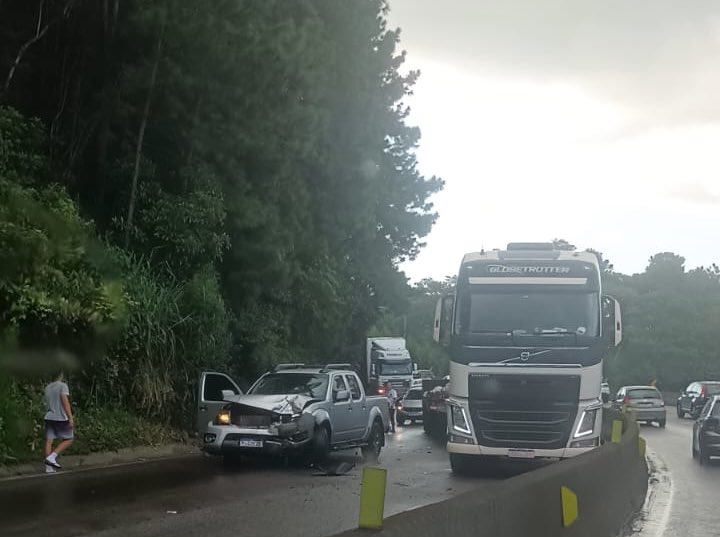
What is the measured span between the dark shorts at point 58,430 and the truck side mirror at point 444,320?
20.1ft

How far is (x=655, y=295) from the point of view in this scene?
80.2 m

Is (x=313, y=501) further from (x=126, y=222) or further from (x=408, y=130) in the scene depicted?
(x=408, y=130)

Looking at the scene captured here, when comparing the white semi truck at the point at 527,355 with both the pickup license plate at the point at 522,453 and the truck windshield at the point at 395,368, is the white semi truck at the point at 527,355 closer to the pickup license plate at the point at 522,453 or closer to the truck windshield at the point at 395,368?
the pickup license plate at the point at 522,453

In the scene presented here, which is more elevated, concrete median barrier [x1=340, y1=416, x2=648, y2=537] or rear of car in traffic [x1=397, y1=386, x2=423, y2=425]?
concrete median barrier [x1=340, y1=416, x2=648, y2=537]

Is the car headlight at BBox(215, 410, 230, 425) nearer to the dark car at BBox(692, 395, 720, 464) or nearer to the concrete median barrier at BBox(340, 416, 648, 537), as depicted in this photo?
the concrete median barrier at BBox(340, 416, 648, 537)

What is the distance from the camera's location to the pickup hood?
627 inches

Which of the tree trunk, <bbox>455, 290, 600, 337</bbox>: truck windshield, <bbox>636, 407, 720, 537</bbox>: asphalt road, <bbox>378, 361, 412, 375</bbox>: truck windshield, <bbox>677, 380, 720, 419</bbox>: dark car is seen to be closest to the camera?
<bbox>636, 407, 720, 537</bbox>: asphalt road

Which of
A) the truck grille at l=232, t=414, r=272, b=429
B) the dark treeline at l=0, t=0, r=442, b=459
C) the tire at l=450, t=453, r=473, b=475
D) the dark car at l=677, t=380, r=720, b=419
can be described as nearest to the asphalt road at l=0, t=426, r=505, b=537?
the tire at l=450, t=453, r=473, b=475

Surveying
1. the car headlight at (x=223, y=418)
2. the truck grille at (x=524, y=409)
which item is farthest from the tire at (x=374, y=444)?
the truck grille at (x=524, y=409)

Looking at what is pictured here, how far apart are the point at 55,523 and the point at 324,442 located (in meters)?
6.97

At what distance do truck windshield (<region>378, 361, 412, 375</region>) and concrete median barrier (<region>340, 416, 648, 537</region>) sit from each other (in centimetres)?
3838

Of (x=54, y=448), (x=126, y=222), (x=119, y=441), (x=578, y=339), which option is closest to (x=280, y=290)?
(x=126, y=222)

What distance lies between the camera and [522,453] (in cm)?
1462

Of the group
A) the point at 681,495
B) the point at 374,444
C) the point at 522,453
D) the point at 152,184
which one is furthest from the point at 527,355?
the point at 152,184
